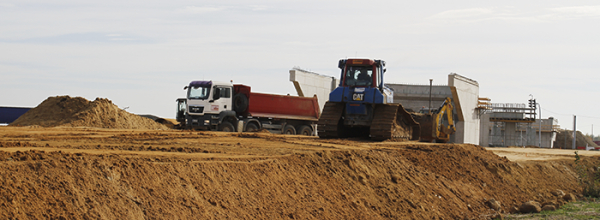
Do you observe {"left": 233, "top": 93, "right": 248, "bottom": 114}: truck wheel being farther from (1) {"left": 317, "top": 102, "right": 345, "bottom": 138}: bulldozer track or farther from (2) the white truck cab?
(1) {"left": 317, "top": 102, "right": 345, "bottom": 138}: bulldozer track

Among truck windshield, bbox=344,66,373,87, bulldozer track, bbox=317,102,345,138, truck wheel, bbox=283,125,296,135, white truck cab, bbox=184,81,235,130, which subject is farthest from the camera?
truck wheel, bbox=283,125,296,135

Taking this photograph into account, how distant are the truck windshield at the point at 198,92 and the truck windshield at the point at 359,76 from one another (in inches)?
358

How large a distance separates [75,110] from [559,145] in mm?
61505

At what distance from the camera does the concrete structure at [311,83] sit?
4103 centimetres

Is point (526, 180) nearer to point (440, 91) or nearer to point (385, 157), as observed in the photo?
point (385, 157)

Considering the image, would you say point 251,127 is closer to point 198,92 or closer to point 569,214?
point 198,92

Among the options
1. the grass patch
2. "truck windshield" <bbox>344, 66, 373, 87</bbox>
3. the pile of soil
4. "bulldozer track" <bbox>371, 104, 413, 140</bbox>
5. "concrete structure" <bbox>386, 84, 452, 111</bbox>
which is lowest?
the grass patch

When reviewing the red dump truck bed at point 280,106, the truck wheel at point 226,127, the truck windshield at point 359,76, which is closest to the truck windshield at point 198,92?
the truck wheel at point 226,127

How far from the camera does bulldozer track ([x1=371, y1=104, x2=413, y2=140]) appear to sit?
19.3 m

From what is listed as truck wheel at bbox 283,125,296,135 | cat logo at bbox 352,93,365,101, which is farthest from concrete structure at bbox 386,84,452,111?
cat logo at bbox 352,93,365,101

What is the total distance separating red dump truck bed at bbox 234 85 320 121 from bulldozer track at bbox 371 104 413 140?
32.9 feet

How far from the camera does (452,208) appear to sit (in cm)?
1350

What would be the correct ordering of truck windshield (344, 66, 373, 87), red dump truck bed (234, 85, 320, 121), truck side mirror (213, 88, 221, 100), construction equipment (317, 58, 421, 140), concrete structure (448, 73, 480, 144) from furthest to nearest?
1. concrete structure (448, 73, 480, 144)
2. red dump truck bed (234, 85, 320, 121)
3. truck side mirror (213, 88, 221, 100)
4. truck windshield (344, 66, 373, 87)
5. construction equipment (317, 58, 421, 140)

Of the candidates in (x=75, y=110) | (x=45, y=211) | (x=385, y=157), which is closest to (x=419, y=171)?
(x=385, y=157)
